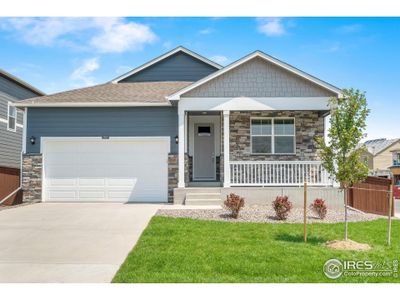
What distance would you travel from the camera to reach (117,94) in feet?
48.2

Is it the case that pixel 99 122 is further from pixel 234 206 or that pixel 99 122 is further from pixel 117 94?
pixel 234 206

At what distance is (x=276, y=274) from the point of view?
212 inches

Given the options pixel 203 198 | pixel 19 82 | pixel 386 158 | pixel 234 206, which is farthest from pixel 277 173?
pixel 386 158

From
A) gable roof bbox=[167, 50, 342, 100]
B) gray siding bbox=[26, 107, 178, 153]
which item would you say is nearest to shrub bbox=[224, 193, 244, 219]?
gable roof bbox=[167, 50, 342, 100]

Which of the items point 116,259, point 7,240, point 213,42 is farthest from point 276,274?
point 213,42

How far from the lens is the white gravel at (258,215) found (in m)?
9.78

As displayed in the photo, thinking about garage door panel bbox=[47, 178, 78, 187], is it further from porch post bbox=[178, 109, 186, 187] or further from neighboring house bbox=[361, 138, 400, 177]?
neighboring house bbox=[361, 138, 400, 177]

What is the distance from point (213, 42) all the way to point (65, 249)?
5.81 metres

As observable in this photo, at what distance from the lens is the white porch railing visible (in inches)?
505

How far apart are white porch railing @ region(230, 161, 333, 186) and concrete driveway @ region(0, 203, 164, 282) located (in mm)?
3343

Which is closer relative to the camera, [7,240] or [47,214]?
[7,240]

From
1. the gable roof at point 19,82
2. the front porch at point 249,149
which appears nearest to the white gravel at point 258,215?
the front porch at point 249,149
